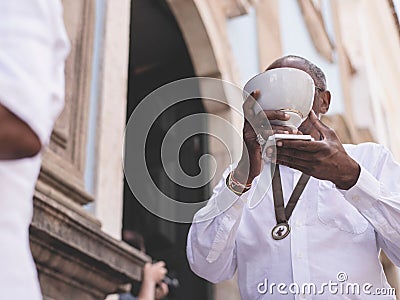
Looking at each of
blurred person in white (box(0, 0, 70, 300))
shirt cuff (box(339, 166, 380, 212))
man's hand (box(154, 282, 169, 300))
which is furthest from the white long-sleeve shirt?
man's hand (box(154, 282, 169, 300))

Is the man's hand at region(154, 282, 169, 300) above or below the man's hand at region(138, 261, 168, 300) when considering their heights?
below

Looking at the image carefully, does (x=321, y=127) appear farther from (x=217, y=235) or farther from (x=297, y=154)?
(x=217, y=235)

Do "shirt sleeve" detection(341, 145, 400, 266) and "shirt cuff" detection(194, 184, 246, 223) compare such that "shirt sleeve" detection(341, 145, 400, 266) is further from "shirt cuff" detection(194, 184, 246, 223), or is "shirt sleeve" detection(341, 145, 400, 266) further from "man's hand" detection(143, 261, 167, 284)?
"man's hand" detection(143, 261, 167, 284)

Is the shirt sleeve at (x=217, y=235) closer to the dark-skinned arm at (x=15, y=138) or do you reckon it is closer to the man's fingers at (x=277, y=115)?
the man's fingers at (x=277, y=115)

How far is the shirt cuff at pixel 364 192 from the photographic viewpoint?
1.35 m

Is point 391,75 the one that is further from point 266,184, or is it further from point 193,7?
point 266,184

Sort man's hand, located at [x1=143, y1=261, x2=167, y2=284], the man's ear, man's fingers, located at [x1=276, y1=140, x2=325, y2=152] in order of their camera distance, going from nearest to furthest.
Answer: man's fingers, located at [x1=276, y1=140, x2=325, y2=152]
the man's ear
man's hand, located at [x1=143, y1=261, x2=167, y2=284]

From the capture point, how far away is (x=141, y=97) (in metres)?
6.35

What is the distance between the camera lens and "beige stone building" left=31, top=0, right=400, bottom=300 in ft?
8.02

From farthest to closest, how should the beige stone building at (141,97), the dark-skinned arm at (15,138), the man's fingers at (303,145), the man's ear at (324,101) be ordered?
the beige stone building at (141,97) → the man's ear at (324,101) → the man's fingers at (303,145) → the dark-skinned arm at (15,138)

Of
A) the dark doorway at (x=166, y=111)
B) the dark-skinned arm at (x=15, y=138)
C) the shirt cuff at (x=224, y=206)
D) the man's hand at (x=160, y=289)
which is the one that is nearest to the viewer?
the dark-skinned arm at (x=15, y=138)

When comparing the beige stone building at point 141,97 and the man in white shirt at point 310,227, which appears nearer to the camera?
the man in white shirt at point 310,227

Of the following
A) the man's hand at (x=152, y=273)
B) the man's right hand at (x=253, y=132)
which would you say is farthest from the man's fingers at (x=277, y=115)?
the man's hand at (x=152, y=273)

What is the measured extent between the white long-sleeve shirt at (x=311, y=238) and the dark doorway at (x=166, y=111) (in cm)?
334
